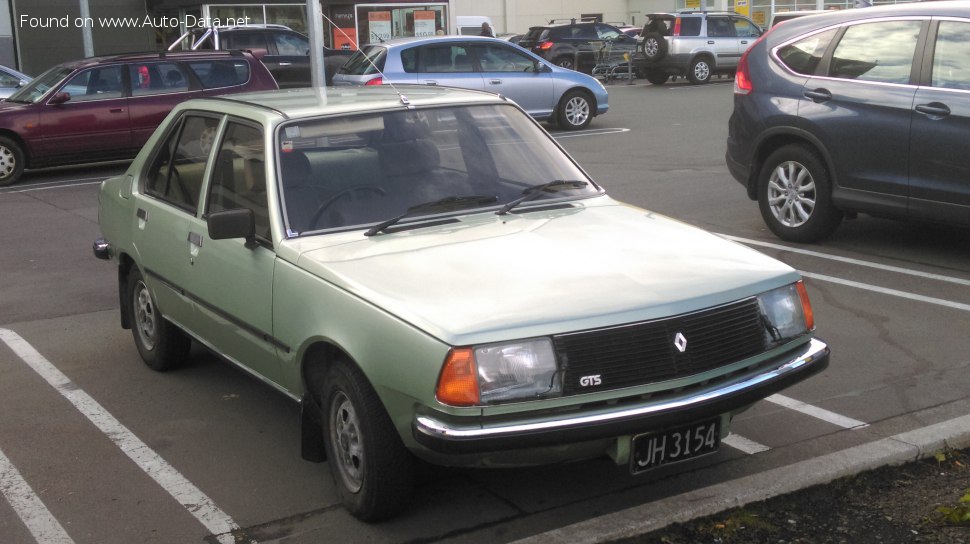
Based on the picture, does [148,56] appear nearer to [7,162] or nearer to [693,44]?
[7,162]

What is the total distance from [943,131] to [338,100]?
452 centimetres

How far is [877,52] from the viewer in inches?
323

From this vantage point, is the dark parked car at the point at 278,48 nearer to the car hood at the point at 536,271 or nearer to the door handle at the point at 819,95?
the door handle at the point at 819,95

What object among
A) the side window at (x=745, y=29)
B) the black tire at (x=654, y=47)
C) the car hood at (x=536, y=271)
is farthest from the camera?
the side window at (x=745, y=29)

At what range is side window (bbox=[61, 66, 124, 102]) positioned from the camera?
14930mm

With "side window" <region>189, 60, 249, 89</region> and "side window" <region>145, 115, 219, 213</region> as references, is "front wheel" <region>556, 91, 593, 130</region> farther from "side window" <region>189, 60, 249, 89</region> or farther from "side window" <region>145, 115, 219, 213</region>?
"side window" <region>145, 115, 219, 213</region>

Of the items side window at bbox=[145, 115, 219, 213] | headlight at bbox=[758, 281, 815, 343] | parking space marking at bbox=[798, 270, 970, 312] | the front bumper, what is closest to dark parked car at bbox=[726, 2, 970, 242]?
parking space marking at bbox=[798, 270, 970, 312]

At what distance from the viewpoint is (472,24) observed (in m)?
42.0

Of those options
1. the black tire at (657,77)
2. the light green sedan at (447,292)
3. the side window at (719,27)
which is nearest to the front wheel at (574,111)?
the black tire at (657,77)

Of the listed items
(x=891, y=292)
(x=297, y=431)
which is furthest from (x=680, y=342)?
(x=891, y=292)

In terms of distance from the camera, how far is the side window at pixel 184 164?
5.47 meters

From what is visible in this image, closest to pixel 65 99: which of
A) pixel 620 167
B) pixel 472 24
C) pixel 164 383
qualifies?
pixel 620 167

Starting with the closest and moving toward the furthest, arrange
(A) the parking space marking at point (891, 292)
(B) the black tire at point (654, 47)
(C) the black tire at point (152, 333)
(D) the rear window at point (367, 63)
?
(C) the black tire at point (152, 333) < (A) the parking space marking at point (891, 292) < (D) the rear window at point (367, 63) < (B) the black tire at point (654, 47)

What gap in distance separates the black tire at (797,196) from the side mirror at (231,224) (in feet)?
17.3
